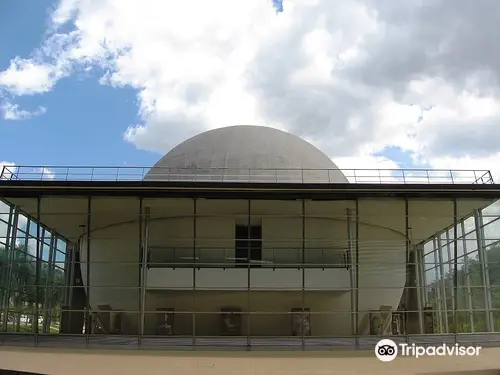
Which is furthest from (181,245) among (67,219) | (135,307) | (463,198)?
(463,198)

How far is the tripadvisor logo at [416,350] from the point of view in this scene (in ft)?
58.3

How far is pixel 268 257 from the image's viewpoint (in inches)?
926

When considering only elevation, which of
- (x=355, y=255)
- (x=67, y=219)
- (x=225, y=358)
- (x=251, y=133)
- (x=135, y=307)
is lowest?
(x=225, y=358)

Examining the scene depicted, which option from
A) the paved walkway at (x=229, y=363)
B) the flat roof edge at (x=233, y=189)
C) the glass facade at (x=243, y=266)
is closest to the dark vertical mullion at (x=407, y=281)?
the glass facade at (x=243, y=266)

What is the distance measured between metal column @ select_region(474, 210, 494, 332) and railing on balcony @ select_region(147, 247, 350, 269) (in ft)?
18.7

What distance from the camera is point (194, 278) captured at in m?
22.5

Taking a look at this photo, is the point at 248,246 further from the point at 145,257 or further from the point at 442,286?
the point at 442,286

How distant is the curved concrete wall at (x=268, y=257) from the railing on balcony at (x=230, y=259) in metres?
0.13

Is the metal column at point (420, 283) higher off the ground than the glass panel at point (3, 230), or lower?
lower

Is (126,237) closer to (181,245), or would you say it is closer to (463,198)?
(181,245)

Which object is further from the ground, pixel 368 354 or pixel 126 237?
pixel 126 237

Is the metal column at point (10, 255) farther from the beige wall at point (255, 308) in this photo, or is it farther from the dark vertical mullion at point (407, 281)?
the dark vertical mullion at point (407, 281)

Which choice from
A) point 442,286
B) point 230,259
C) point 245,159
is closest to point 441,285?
point 442,286

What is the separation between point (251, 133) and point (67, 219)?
10.5 metres
